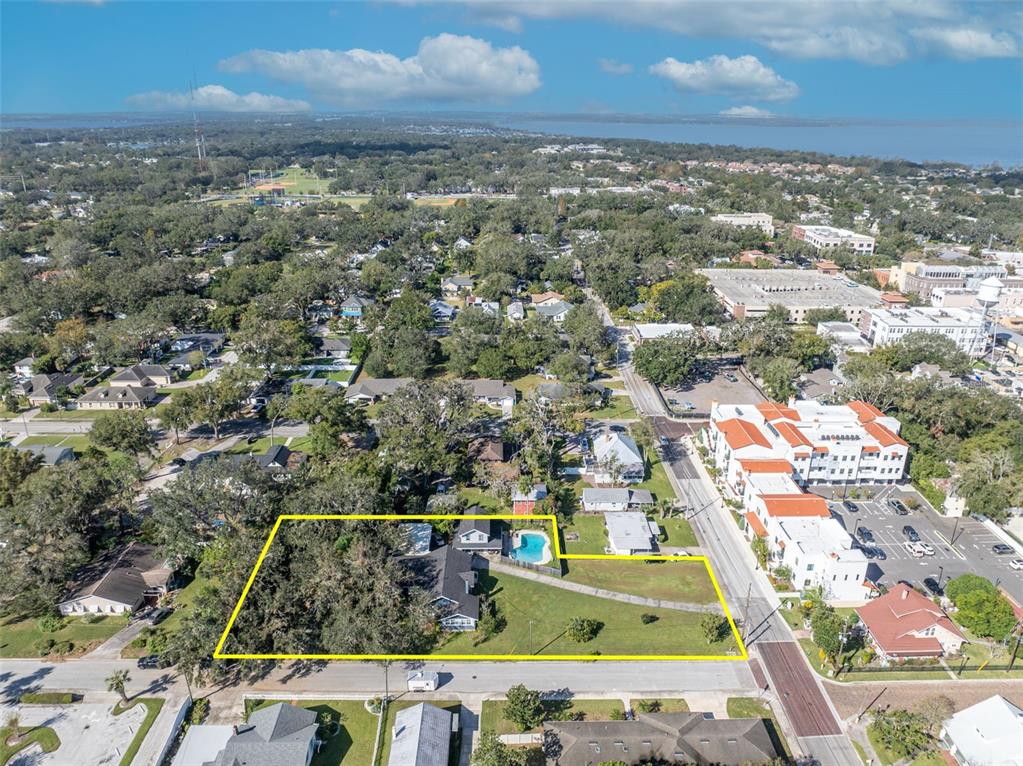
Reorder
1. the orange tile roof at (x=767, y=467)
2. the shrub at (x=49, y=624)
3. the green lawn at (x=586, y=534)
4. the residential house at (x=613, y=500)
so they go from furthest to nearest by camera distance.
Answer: the orange tile roof at (x=767, y=467) < the residential house at (x=613, y=500) < the green lawn at (x=586, y=534) < the shrub at (x=49, y=624)

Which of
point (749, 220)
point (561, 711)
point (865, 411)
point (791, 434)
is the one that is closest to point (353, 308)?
point (791, 434)

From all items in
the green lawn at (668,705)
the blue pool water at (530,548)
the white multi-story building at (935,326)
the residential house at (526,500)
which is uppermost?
the white multi-story building at (935,326)

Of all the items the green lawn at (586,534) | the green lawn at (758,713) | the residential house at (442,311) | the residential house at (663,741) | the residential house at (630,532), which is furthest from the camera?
the residential house at (442,311)

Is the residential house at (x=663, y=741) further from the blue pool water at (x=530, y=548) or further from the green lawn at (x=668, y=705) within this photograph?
the blue pool water at (x=530, y=548)

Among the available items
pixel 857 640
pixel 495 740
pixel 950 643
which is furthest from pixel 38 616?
pixel 950 643

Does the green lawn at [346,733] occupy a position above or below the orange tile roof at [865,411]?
below

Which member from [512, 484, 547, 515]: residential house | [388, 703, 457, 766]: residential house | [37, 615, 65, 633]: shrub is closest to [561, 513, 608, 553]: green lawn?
[512, 484, 547, 515]: residential house

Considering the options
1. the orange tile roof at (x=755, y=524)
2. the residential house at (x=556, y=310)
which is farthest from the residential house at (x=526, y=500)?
the residential house at (x=556, y=310)
